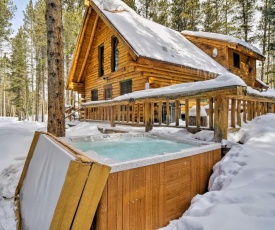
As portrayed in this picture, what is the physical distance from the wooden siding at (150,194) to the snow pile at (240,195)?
20 cm

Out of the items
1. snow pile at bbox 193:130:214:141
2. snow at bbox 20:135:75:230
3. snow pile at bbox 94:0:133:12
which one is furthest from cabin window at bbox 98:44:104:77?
snow at bbox 20:135:75:230

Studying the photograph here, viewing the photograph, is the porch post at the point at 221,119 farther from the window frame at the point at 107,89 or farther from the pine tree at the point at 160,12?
the pine tree at the point at 160,12

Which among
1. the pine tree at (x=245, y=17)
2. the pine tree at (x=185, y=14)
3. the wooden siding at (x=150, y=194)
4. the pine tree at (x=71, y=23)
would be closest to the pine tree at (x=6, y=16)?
the pine tree at (x=71, y=23)

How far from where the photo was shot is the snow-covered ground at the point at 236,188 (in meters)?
1.83

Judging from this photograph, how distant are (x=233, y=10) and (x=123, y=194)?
26.2 meters

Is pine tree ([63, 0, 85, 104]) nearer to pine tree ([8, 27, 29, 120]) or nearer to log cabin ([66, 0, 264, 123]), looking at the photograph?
log cabin ([66, 0, 264, 123])

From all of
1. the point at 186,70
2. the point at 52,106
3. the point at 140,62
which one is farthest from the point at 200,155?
the point at 186,70

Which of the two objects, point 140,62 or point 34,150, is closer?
point 34,150

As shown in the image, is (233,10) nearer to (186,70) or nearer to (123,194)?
(186,70)

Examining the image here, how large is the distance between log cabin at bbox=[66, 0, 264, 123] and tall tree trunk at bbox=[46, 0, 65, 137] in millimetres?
4167

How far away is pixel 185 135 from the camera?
14.7 ft

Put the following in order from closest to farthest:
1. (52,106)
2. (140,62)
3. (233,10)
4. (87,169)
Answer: (87,169) → (52,106) → (140,62) → (233,10)

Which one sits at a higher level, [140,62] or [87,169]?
[140,62]

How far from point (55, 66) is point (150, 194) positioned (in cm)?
405
